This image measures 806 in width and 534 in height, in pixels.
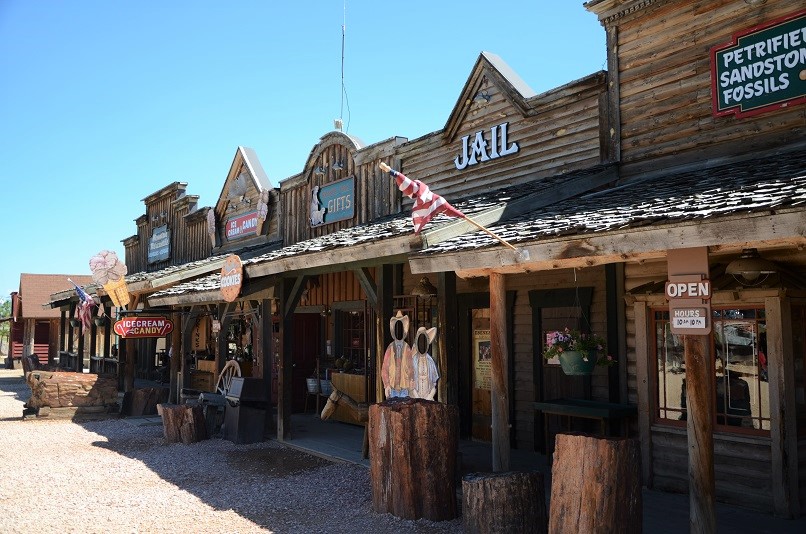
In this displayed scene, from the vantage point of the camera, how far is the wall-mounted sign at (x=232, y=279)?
33.7ft

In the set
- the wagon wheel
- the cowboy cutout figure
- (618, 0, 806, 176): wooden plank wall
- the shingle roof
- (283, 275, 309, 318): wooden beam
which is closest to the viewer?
the shingle roof

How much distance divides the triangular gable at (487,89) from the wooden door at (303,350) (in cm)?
553

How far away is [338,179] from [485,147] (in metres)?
4.17

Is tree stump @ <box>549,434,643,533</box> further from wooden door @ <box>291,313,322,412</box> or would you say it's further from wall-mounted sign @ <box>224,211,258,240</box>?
wall-mounted sign @ <box>224,211,258,240</box>

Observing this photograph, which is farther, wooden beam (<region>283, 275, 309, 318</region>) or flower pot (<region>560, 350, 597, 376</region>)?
wooden beam (<region>283, 275, 309, 318</region>)

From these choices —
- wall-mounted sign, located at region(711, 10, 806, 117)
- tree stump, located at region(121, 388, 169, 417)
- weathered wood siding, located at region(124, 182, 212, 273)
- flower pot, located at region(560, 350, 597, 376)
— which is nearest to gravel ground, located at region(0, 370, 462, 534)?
flower pot, located at region(560, 350, 597, 376)

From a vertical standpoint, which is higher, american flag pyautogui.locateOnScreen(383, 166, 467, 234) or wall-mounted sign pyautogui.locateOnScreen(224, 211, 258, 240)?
wall-mounted sign pyautogui.locateOnScreen(224, 211, 258, 240)

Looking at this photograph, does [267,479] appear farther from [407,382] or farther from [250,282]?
[250,282]

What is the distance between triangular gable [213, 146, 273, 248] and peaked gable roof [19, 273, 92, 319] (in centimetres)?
1659

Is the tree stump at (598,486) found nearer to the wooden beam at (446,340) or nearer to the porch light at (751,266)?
the porch light at (751,266)

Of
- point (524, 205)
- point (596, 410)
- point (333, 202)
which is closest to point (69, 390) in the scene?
point (333, 202)

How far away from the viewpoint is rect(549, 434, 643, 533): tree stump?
15.5ft

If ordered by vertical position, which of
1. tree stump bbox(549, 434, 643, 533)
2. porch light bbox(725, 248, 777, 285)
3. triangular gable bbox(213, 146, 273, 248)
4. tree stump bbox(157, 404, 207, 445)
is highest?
triangular gable bbox(213, 146, 273, 248)

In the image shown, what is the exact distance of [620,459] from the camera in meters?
4.74
